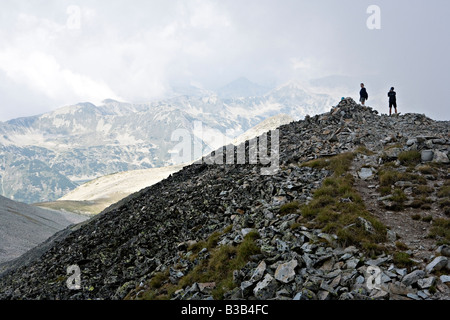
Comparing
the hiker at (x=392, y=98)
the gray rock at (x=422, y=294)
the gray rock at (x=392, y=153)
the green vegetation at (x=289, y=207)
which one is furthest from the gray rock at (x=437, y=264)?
the hiker at (x=392, y=98)

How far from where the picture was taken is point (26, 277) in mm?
26688

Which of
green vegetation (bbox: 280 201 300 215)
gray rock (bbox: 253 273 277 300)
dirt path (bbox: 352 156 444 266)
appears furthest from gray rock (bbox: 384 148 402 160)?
gray rock (bbox: 253 273 277 300)

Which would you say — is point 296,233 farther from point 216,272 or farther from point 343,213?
point 216,272

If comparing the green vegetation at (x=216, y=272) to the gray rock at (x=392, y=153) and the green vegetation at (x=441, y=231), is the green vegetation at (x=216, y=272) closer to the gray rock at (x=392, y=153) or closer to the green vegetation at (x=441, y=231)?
the green vegetation at (x=441, y=231)

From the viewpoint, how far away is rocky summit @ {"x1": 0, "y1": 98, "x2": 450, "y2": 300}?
1120 cm

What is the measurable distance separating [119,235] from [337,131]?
24.9m

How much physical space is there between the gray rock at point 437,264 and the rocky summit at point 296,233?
0.04 meters

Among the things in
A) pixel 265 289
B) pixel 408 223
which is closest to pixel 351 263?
pixel 265 289

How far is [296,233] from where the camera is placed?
14.6 meters

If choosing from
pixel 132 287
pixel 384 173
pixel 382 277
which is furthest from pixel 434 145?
pixel 132 287

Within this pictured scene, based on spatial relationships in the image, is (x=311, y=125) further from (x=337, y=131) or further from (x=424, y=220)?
(x=424, y=220)

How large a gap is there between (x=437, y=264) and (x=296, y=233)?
5864mm

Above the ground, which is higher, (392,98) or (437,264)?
(392,98)

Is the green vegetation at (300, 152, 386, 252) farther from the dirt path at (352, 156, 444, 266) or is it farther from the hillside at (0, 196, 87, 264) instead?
the hillside at (0, 196, 87, 264)
